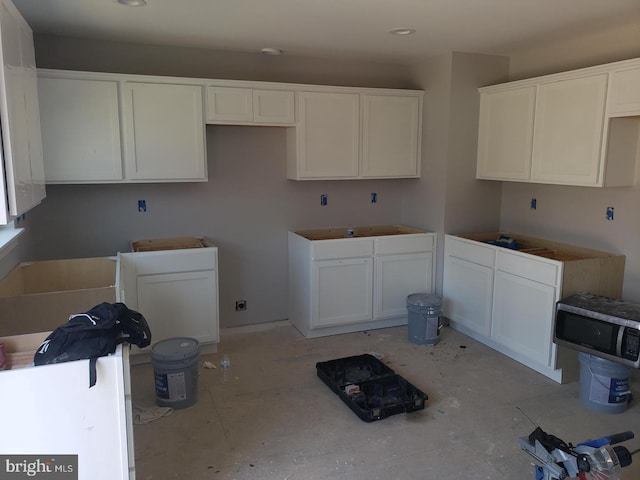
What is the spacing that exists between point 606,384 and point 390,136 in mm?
2665

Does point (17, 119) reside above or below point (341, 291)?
above

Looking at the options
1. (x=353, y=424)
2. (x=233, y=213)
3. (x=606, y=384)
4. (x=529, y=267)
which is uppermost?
(x=233, y=213)

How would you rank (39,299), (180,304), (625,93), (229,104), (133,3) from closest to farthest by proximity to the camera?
(39,299), (133,3), (625,93), (180,304), (229,104)

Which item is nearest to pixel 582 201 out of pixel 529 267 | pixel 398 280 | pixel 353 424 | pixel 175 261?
pixel 529 267

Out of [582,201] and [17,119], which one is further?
[582,201]

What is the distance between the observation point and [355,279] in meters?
4.46

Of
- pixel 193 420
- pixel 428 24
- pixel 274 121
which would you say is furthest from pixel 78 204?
pixel 428 24

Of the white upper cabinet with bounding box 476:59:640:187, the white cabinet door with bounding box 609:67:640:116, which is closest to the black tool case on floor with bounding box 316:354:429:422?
the white upper cabinet with bounding box 476:59:640:187

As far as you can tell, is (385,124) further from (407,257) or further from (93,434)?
(93,434)

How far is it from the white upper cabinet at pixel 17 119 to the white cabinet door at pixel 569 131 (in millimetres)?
3472

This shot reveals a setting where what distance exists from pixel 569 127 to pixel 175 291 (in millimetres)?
3211

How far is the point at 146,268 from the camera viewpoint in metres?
3.74

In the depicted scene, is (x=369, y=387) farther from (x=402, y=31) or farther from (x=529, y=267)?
→ (x=402, y=31)

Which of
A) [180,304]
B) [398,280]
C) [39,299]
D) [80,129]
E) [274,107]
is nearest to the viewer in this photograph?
[39,299]
